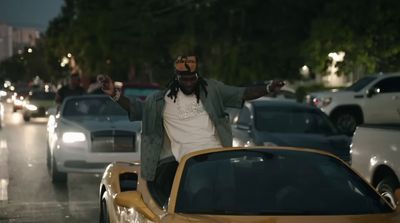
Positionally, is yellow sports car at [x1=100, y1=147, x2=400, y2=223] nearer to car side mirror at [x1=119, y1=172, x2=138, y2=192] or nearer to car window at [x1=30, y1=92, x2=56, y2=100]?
car side mirror at [x1=119, y1=172, x2=138, y2=192]

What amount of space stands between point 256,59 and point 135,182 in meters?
33.4

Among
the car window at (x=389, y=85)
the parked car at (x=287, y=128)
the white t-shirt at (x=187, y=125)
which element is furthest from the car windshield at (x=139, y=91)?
the white t-shirt at (x=187, y=125)

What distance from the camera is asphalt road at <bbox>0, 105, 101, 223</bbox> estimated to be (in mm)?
10953

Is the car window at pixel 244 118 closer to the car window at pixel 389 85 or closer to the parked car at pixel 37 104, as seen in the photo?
the car window at pixel 389 85

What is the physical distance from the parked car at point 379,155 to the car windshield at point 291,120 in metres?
4.17

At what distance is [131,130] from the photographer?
46.7ft

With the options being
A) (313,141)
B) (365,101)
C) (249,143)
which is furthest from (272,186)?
(365,101)

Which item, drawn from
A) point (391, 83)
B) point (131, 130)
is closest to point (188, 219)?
point (131, 130)

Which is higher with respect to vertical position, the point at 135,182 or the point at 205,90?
the point at 205,90

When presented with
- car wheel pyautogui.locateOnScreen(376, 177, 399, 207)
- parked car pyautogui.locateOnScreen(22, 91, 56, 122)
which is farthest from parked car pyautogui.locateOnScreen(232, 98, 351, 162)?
parked car pyautogui.locateOnScreen(22, 91, 56, 122)

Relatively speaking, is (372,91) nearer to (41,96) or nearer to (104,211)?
(104,211)

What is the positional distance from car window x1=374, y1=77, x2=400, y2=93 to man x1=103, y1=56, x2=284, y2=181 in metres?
16.2

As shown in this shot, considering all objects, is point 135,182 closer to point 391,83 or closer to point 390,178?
point 390,178

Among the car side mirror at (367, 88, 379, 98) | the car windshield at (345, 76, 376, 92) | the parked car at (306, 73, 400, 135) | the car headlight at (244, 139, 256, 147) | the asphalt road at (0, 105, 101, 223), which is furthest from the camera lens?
the car windshield at (345, 76, 376, 92)
